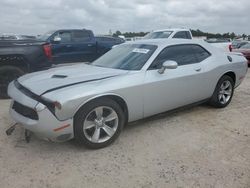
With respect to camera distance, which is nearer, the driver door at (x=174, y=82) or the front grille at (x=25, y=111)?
the front grille at (x=25, y=111)

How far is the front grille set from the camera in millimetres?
3654

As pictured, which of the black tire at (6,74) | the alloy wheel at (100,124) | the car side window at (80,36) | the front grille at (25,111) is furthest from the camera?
the car side window at (80,36)

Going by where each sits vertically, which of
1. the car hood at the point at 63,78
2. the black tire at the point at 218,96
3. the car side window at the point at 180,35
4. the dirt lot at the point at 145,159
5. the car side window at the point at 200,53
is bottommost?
the dirt lot at the point at 145,159

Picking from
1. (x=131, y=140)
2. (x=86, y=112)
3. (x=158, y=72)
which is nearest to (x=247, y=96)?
(x=158, y=72)

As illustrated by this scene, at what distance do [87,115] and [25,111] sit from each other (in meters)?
0.84

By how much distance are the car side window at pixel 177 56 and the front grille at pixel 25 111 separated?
1.87 m

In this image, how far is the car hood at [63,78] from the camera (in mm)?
3850

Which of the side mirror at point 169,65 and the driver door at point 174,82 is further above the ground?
the side mirror at point 169,65

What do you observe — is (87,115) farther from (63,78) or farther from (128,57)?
(128,57)

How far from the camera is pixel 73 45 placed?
11.5m

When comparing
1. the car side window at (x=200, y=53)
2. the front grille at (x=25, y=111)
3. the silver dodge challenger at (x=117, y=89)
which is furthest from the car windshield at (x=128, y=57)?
the front grille at (x=25, y=111)

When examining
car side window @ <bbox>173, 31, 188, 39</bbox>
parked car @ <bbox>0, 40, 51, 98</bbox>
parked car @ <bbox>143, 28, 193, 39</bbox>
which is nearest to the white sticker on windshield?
parked car @ <bbox>0, 40, 51, 98</bbox>

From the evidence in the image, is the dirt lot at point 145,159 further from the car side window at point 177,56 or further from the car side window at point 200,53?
the car side window at point 200,53

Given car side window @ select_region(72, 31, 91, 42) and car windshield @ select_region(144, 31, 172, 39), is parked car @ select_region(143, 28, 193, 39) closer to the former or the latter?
car windshield @ select_region(144, 31, 172, 39)
